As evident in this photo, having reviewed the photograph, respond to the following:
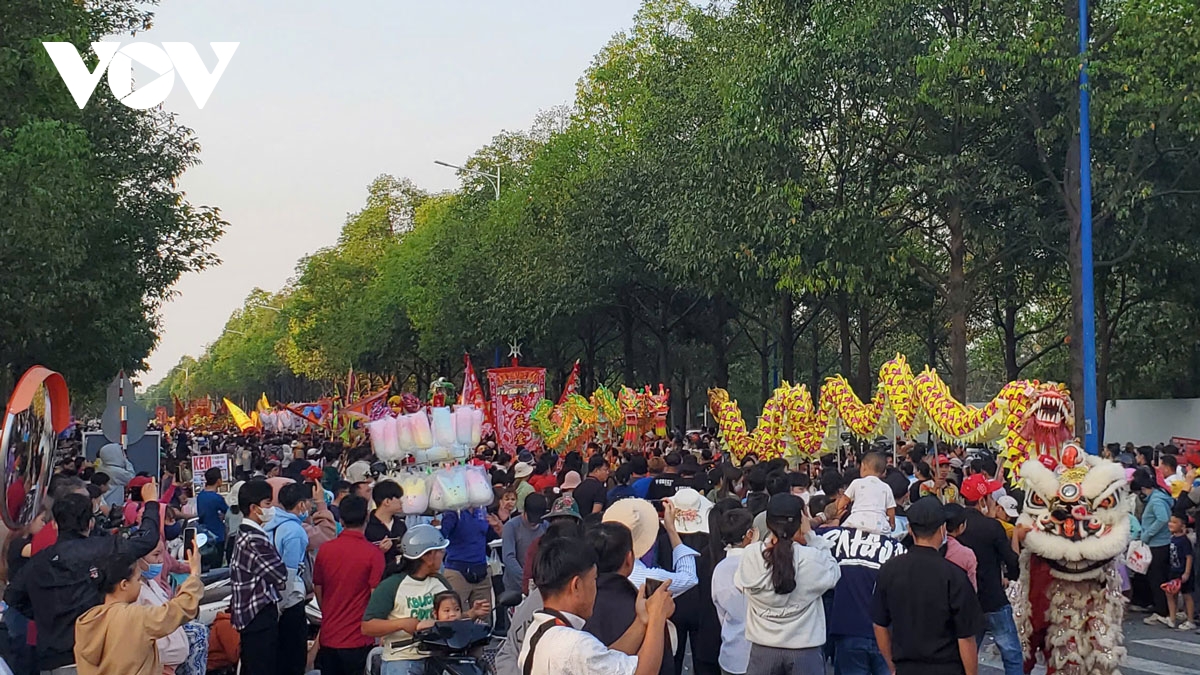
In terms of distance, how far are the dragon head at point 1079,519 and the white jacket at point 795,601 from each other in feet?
8.15

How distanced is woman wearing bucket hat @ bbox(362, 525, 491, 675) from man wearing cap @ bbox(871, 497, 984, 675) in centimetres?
237

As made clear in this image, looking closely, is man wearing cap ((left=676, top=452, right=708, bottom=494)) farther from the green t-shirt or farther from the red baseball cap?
the green t-shirt

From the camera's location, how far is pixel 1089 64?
68.7 ft

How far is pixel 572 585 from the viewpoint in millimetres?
4789

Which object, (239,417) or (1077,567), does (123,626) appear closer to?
(1077,567)

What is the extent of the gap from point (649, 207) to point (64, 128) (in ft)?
50.5

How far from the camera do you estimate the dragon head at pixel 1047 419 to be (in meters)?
13.5

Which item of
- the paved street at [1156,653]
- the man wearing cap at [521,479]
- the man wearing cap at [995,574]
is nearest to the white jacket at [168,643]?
the man wearing cap at [995,574]

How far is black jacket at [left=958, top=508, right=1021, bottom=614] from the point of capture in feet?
28.7

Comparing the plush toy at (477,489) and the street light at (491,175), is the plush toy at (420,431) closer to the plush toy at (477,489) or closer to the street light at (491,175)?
the plush toy at (477,489)

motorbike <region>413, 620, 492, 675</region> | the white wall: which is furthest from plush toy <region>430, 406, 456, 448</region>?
the white wall

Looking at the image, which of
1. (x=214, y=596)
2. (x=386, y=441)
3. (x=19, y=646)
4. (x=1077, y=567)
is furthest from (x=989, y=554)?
(x=19, y=646)

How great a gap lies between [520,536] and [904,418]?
1010cm

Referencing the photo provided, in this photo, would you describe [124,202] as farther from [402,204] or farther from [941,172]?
[402,204]
